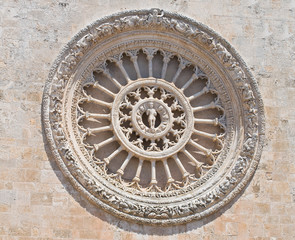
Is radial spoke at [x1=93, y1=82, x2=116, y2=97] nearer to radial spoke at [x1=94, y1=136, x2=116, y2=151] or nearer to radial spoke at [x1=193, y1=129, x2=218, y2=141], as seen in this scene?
radial spoke at [x1=94, y1=136, x2=116, y2=151]

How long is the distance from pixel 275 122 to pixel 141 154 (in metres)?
2.61

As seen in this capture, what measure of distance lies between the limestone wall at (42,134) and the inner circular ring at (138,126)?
1.28m

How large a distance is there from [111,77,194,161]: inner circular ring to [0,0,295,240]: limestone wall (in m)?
1.28

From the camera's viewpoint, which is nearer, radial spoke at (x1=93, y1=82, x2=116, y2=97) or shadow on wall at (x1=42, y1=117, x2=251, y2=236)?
shadow on wall at (x1=42, y1=117, x2=251, y2=236)

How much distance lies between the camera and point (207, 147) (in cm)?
1470

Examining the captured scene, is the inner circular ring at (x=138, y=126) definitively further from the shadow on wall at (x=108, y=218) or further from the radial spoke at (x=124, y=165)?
the shadow on wall at (x=108, y=218)

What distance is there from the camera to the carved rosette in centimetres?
1377

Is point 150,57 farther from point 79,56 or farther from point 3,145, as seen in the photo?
point 3,145

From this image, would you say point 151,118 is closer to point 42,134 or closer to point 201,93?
point 201,93

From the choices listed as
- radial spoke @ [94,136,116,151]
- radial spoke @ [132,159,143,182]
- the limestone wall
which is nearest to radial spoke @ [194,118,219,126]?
the limestone wall

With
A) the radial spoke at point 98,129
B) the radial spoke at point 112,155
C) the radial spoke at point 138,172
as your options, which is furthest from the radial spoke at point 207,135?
the radial spoke at point 98,129

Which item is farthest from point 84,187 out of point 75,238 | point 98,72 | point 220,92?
point 220,92

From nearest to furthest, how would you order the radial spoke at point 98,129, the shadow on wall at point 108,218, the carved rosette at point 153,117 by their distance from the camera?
the shadow on wall at point 108,218, the carved rosette at point 153,117, the radial spoke at point 98,129

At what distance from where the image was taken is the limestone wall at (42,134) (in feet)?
43.7
